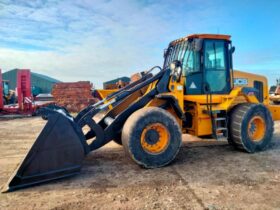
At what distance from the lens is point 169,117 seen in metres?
5.28

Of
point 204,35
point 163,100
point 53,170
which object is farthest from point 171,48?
point 53,170

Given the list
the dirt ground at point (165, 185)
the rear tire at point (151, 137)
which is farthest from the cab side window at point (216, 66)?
the rear tire at point (151, 137)

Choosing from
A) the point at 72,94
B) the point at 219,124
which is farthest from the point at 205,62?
the point at 72,94

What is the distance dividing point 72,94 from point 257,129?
13.7 m

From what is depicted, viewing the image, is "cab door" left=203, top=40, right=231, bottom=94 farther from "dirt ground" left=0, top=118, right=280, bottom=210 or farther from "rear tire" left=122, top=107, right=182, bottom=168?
"rear tire" left=122, top=107, right=182, bottom=168

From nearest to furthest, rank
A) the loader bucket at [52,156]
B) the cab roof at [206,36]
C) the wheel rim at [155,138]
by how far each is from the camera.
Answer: the loader bucket at [52,156] → the wheel rim at [155,138] → the cab roof at [206,36]

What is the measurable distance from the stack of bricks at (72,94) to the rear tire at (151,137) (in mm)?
13274

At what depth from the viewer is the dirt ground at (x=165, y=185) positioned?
12.1ft

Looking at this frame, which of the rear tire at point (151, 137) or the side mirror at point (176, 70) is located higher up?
the side mirror at point (176, 70)

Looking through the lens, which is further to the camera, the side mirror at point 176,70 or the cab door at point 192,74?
the cab door at point 192,74

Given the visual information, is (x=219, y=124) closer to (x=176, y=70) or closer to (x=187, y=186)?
(x=176, y=70)

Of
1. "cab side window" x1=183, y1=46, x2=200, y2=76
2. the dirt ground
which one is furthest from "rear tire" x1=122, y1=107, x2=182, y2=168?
"cab side window" x1=183, y1=46, x2=200, y2=76

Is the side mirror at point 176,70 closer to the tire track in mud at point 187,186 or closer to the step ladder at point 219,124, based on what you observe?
the step ladder at point 219,124

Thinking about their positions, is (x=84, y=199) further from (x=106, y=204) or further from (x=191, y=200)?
(x=191, y=200)
